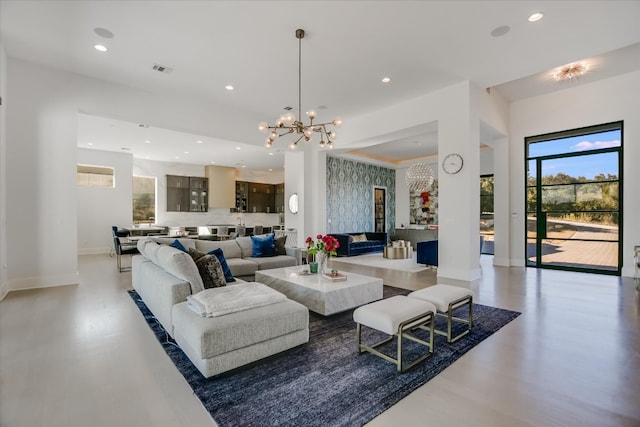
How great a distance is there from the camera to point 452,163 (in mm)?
5449

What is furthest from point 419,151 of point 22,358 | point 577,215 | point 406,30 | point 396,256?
point 22,358

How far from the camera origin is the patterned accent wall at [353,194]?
31.2 feet

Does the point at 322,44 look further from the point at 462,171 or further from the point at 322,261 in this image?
the point at 462,171

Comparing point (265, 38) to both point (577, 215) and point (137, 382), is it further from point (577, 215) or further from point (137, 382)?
point (577, 215)

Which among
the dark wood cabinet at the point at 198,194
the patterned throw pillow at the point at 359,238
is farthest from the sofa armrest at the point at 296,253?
the dark wood cabinet at the point at 198,194

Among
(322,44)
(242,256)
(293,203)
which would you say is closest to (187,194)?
(293,203)

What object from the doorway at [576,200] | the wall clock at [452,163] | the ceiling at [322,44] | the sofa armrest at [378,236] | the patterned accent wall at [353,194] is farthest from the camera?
the sofa armrest at [378,236]

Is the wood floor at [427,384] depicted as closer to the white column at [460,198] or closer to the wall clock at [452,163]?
the white column at [460,198]

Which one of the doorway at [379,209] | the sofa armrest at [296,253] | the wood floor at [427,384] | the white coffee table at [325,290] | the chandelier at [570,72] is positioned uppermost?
the chandelier at [570,72]

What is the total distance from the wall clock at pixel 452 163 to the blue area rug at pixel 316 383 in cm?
324

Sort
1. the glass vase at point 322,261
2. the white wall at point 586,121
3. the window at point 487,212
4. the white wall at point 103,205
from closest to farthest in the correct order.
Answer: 1. the glass vase at point 322,261
2. the white wall at point 586,121
3. the window at point 487,212
4. the white wall at point 103,205

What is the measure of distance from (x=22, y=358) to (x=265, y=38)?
13.8ft

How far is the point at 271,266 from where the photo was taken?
5.10 metres

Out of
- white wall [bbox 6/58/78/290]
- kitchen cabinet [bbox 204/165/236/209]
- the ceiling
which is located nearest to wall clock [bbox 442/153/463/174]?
the ceiling
